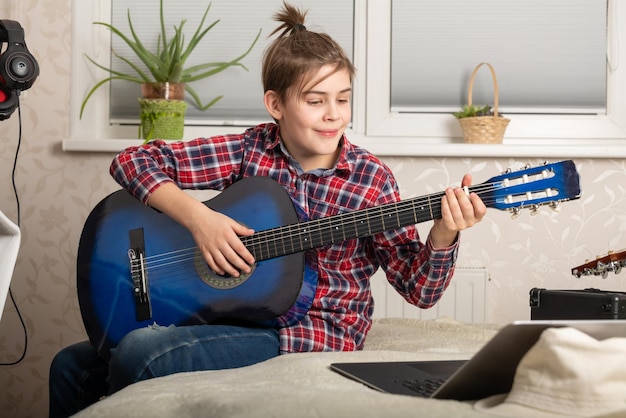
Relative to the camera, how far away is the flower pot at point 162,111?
2.33 meters

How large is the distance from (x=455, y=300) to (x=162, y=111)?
0.98m

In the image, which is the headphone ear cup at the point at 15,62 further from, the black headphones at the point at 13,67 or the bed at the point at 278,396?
the bed at the point at 278,396

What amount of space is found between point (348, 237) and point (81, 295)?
55 centimetres

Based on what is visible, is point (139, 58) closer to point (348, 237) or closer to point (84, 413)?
point (348, 237)

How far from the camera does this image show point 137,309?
156 cm

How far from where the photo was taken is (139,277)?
1566 mm

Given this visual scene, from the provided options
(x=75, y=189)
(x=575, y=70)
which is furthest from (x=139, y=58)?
(x=575, y=70)

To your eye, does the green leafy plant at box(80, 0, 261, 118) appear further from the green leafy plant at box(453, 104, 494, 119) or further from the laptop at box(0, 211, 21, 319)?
the laptop at box(0, 211, 21, 319)

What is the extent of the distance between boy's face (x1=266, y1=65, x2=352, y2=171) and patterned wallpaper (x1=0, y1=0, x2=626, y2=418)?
2.59ft

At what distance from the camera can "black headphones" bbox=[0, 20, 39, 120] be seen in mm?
1629

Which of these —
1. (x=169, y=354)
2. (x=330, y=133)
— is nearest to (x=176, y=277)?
(x=169, y=354)

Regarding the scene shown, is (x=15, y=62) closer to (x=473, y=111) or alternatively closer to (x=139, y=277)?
(x=139, y=277)

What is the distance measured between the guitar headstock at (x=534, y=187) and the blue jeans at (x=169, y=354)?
1.53ft

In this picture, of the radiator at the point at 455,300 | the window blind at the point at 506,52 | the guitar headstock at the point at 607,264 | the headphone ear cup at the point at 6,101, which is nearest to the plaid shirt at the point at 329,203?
the headphone ear cup at the point at 6,101
